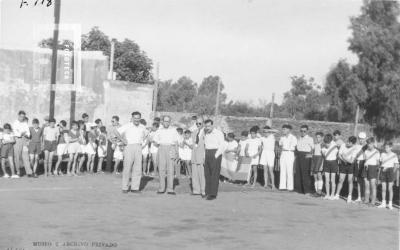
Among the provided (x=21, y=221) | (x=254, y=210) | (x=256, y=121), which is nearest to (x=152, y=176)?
(x=254, y=210)

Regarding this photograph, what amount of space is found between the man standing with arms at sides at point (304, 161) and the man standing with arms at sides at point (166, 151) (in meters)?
3.41

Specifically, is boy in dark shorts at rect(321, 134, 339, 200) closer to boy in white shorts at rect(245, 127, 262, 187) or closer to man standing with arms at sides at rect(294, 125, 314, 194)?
man standing with arms at sides at rect(294, 125, 314, 194)

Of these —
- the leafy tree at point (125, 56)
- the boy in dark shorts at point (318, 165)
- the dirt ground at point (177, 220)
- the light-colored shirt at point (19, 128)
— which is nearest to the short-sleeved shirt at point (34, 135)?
the light-colored shirt at point (19, 128)

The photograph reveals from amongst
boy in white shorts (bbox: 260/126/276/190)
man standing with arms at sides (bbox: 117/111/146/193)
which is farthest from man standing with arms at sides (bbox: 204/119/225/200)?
boy in white shorts (bbox: 260/126/276/190)

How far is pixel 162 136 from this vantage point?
1424cm

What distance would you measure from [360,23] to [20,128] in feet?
94.0

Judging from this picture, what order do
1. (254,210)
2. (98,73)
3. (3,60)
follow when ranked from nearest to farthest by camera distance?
1. (254,210)
2. (3,60)
3. (98,73)

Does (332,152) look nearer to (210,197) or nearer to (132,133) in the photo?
(210,197)

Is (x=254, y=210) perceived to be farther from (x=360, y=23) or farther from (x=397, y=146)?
(x=360, y=23)

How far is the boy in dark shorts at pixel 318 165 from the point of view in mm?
15055

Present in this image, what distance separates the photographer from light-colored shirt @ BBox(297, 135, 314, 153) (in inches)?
616

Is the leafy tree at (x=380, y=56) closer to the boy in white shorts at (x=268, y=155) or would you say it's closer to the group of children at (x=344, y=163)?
the boy in white shorts at (x=268, y=155)

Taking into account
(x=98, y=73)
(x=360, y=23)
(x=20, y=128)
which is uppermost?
(x=360, y=23)

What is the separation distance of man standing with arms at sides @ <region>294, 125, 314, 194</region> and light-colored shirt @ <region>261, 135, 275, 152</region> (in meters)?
1.02
